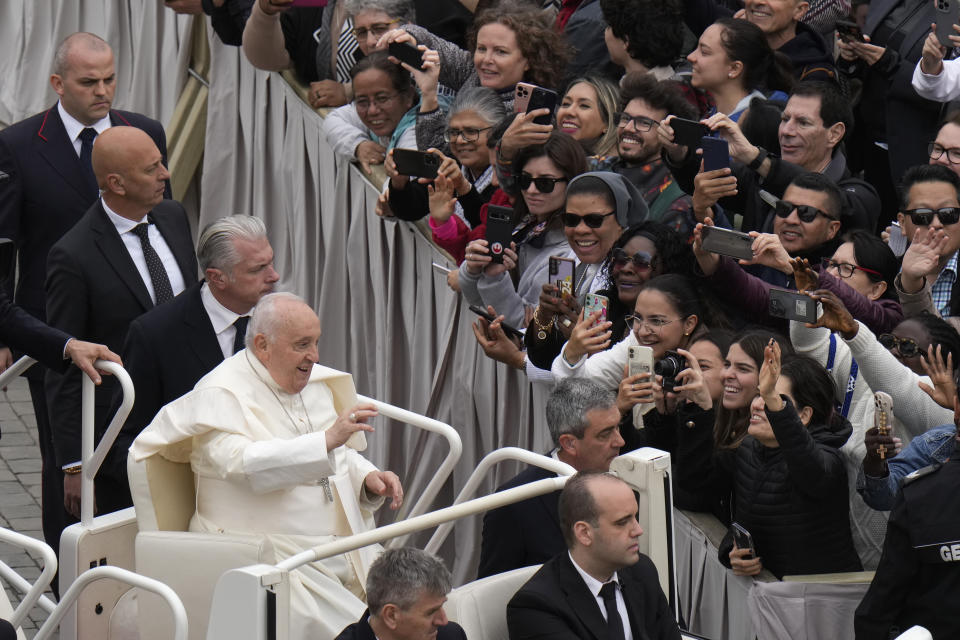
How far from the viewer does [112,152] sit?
6.48 m

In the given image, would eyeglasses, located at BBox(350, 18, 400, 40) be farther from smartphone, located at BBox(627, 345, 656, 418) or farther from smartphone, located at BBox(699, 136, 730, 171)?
smartphone, located at BBox(627, 345, 656, 418)

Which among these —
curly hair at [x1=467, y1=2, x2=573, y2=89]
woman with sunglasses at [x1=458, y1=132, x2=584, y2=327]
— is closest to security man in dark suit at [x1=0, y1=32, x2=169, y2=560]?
curly hair at [x1=467, y1=2, x2=573, y2=89]

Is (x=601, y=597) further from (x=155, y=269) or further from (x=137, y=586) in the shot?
(x=155, y=269)

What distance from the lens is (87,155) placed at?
7.59 meters

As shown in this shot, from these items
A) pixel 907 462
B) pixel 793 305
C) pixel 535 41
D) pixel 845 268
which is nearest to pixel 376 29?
pixel 535 41

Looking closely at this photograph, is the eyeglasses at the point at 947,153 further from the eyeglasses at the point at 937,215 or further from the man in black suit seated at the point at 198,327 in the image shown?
the man in black suit seated at the point at 198,327

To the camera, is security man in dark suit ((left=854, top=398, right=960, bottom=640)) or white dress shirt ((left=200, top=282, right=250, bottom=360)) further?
white dress shirt ((left=200, top=282, right=250, bottom=360))

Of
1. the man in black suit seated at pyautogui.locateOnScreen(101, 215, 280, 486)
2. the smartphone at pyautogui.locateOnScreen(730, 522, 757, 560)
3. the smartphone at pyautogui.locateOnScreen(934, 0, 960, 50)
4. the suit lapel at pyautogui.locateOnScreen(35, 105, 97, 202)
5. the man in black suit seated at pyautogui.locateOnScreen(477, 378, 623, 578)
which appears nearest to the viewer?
the man in black suit seated at pyautogui.locateOnScreen(477, 378, 623, 578)

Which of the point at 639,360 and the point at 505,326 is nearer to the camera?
the point at 639,360

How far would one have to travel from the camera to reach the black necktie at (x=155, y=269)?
6531mm

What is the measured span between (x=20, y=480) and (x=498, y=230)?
4302 mm

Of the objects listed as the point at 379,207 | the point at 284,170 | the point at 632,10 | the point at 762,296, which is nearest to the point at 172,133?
the point at 284,170

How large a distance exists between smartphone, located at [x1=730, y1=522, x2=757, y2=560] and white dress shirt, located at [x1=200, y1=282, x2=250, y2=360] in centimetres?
206

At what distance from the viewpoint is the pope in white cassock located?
4.95m
